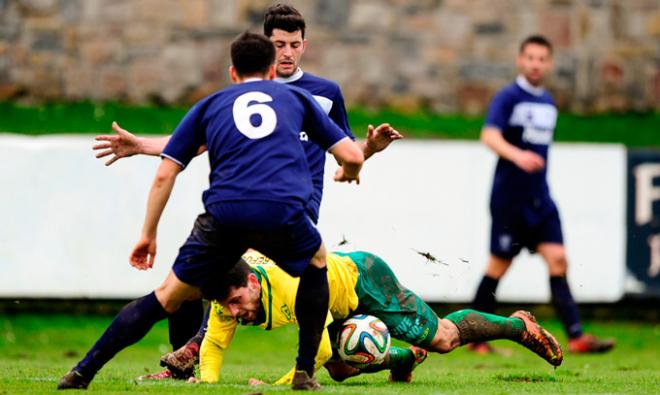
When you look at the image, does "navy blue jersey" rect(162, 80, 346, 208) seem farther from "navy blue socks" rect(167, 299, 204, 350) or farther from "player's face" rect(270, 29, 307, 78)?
"navy blue socks" rect(167, 299, 204, 350)

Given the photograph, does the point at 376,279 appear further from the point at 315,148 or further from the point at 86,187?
the point at 86,187

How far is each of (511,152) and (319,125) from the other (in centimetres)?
406

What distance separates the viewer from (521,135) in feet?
36.4

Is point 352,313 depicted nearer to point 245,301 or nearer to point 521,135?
point 245,301

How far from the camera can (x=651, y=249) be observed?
498 inches

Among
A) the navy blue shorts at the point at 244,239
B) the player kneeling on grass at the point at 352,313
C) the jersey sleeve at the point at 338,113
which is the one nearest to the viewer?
the navy blue shorts at the point at 244,239

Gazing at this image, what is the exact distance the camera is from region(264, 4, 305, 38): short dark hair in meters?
7.98

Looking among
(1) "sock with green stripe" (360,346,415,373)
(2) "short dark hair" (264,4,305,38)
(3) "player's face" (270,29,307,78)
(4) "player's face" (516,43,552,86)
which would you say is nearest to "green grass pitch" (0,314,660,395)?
(1) "sock with green stripe" (360,346,415,373)

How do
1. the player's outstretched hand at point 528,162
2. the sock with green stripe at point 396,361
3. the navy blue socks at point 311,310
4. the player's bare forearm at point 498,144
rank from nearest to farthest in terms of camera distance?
the navy blue socks at point 311,310 → the sock with green stripe at point 396,361 → the player's outstretched hand at point 528,162 → the player's bare forearm at point 498,144

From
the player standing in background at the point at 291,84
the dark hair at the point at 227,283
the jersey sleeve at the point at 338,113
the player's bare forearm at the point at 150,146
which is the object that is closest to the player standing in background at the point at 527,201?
the jersey sleeve at the point at 338,113

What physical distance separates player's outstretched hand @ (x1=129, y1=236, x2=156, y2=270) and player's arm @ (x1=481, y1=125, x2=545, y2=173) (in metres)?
4.24

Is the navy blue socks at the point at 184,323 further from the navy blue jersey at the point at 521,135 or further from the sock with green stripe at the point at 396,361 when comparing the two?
the navy blue jersey at the point at 521,135

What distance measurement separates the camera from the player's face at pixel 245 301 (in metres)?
7.23

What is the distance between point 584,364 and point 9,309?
551 centimetres
